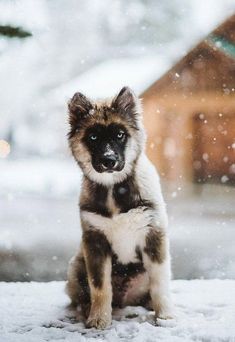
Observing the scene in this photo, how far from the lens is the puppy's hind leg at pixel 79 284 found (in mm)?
2996

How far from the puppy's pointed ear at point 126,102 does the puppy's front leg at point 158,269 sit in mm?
647

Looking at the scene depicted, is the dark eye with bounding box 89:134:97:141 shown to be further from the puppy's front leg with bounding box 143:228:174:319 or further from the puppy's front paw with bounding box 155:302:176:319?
the puppy's front paw with bounding box 155:302:176:319

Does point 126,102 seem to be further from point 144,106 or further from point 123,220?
point 144,106

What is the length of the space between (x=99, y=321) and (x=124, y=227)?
51 cm

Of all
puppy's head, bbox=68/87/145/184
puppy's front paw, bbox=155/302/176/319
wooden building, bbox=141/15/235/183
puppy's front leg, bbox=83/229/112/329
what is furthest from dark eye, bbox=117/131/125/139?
wooden building, bbox=141/15/235/183

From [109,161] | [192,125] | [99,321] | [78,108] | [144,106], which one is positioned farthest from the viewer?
[192,125]

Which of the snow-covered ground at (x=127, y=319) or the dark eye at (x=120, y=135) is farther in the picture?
the dark eye at (x=120, y=135)

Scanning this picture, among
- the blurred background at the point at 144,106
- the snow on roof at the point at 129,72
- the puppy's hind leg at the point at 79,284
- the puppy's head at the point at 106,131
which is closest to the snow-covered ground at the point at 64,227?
the blurred background at the point at 144,106

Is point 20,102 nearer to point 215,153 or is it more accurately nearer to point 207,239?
point 215,153

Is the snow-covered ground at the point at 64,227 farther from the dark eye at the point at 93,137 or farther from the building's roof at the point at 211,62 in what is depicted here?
the building's roof at the point at 211,62

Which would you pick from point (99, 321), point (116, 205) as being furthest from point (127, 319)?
point (116, 205)

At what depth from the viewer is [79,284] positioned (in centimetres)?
300

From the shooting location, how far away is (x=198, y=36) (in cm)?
749

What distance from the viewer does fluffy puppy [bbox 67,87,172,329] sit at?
8.91ft
